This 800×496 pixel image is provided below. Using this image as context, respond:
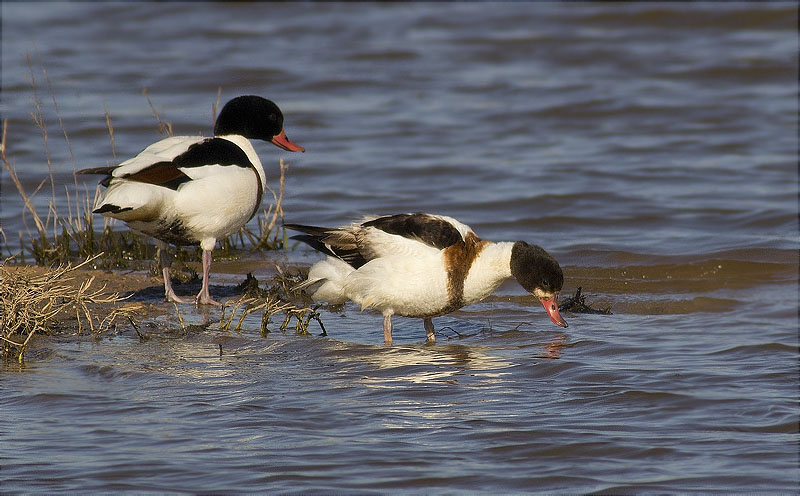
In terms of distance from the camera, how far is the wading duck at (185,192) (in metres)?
7.98

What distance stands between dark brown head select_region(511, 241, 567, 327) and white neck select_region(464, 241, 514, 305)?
0.06 meters

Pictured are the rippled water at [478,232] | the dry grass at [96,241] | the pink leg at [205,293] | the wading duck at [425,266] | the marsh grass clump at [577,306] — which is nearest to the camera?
the rippled water at [478,232]

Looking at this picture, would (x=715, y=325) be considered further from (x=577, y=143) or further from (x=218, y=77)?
(x=218, y=77)

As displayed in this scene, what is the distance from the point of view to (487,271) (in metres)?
7.18

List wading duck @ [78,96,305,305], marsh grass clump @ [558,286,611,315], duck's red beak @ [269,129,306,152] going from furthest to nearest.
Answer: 1. duck's red beak @ [269,129,306,152]
2. marsh grass clump @ [558,286,611,315]
3. wading duck @ [78,96,305,305]

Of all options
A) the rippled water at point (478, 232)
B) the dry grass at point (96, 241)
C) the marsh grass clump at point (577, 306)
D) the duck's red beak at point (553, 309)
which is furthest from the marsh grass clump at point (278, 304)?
the marsh grass clump at point (577, 306)

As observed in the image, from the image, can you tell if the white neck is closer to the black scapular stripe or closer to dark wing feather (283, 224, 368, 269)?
dark wing feather (283, 224, 368, 269)

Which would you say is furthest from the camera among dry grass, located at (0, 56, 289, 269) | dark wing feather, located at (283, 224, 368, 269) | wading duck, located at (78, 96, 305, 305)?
dry grass, located at (0, 56, 289, 269)

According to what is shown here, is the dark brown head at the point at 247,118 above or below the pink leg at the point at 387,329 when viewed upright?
above

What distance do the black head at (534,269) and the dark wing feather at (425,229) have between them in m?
0.38

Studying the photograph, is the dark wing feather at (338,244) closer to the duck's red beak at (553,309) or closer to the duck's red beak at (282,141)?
the duck's red beak at (553,309)

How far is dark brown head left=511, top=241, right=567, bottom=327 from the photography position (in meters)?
7.27

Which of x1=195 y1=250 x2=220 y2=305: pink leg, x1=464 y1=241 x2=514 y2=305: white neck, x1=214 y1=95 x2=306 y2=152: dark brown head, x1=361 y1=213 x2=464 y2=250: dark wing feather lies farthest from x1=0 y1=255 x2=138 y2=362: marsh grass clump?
x1=214 y1=95 x2=306 y2=152: dark brown head

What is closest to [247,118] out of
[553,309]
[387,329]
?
[387,329]
